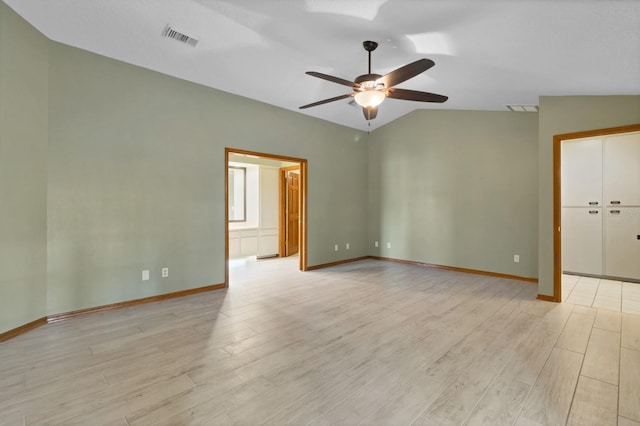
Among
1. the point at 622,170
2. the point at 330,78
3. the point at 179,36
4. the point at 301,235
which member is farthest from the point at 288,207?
the point at 622,170

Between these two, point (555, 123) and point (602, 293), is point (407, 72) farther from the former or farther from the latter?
point (602, 293)

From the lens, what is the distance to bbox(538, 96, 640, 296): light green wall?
3.42 metres

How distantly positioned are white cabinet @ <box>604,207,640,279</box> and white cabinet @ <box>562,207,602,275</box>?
109 millimetres

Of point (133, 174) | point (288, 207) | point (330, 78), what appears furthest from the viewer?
point (288, 207)

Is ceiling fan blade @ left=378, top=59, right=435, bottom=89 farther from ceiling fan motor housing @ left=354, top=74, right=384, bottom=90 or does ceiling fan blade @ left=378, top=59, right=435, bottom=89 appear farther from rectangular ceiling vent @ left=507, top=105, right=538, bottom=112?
rectangular ceiling vent @ left=507, top=105, right=538, bottom=112

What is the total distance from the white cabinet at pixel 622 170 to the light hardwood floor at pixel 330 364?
234 centimetres

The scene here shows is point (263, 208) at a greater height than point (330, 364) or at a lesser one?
greater

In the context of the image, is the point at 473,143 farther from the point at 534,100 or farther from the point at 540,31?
the point at 540,31

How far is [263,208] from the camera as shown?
24.6 ft

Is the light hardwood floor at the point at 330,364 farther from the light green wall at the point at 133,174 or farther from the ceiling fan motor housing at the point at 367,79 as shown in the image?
the ceiling fan motor housing at the point at 367,79

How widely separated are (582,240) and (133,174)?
23.1ft

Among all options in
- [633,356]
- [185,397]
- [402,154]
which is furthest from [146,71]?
[633,356]

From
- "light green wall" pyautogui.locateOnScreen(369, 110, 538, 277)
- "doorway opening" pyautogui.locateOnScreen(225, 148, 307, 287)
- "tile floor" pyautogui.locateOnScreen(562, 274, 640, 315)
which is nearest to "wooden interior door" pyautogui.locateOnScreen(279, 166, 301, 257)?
"doorway opening" pyautogui.locateOnScreen(225, 148, 307, 287)

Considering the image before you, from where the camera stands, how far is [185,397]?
190 cm
